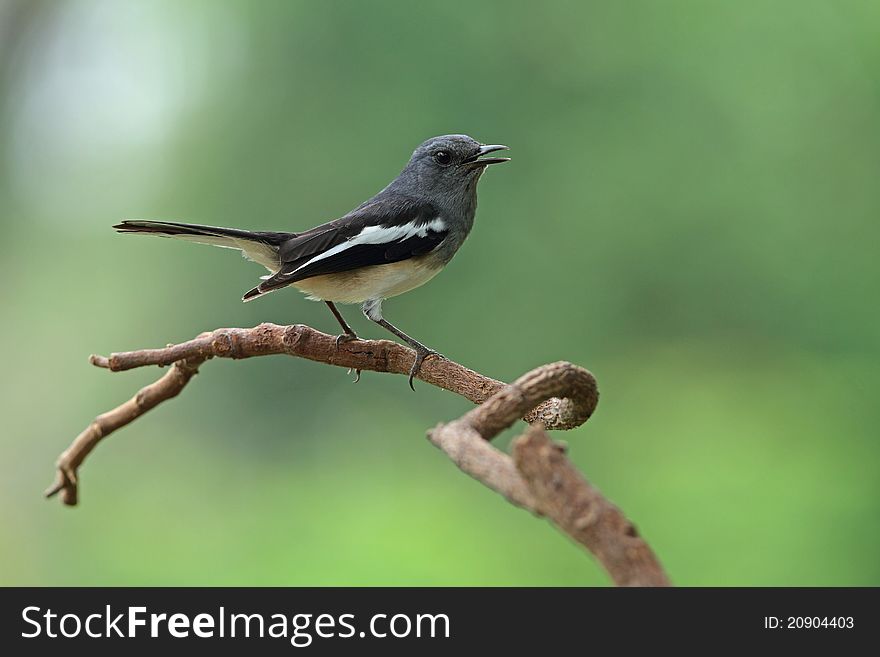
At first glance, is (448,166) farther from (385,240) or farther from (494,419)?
(494,419)

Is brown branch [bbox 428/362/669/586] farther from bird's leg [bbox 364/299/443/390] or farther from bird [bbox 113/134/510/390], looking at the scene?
bird [bbox 113/134/510/390]

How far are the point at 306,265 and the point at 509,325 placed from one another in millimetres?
3568

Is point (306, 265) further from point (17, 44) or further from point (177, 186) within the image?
point (17, 44)

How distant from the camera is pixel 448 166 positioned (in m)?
2.81

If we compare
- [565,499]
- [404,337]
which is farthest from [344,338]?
[565,499]

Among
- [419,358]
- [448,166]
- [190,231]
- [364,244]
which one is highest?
[448,166]

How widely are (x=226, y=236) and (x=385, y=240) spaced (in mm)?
432

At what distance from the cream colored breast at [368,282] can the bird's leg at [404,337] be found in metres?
0.04

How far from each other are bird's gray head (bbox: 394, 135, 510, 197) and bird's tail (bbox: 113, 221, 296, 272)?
44 cm

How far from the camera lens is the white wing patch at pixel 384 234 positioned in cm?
255

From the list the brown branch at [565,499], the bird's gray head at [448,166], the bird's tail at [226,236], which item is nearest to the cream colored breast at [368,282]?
the bird's tail at [226,236]

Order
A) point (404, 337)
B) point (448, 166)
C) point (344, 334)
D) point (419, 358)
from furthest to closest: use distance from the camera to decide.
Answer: point (448, 166) → point (404, 337) → point (344, 334) → point (419, 358)

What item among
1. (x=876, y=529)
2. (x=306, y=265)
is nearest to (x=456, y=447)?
(x=306, y=265)

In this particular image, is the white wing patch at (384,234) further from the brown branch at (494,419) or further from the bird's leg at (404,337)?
the brown branch at (494,419)
